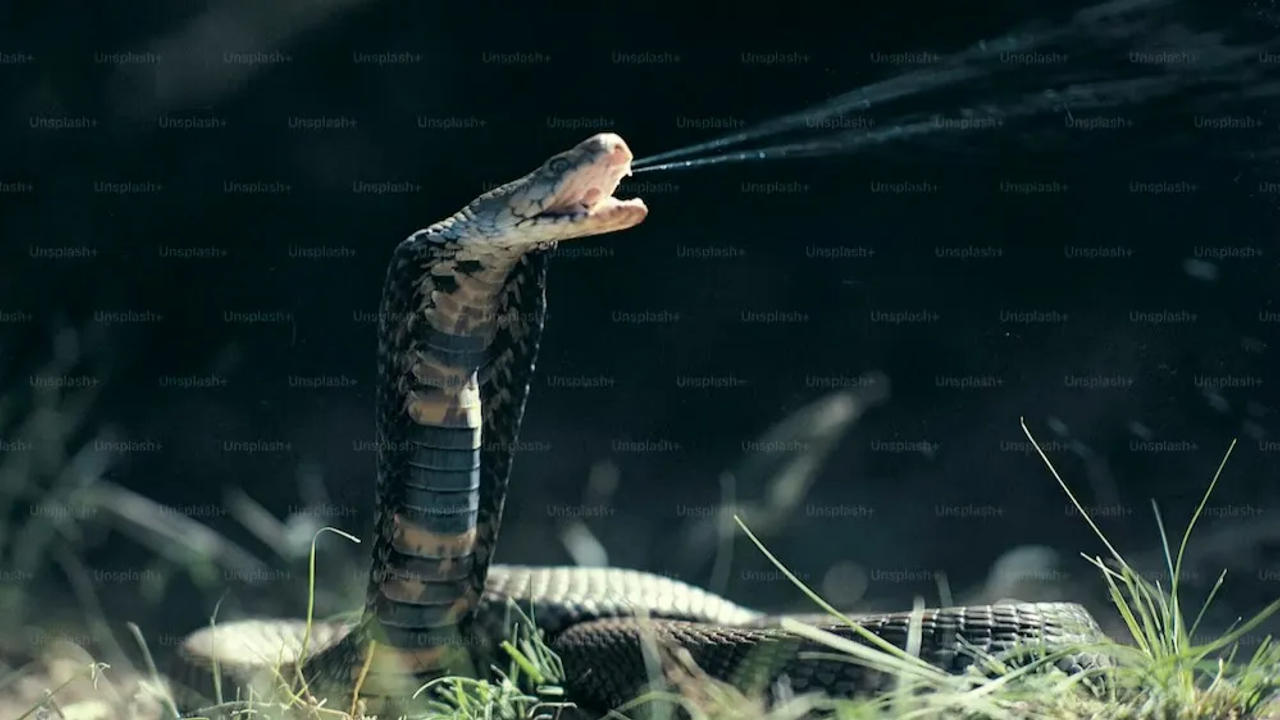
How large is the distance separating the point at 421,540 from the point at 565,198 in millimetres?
1217

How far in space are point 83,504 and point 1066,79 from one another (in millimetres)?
5301

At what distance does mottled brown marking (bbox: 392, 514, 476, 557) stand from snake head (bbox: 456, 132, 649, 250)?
1.00 metres

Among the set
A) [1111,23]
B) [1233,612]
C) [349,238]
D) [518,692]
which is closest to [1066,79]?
[1111,23]

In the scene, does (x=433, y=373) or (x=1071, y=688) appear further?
(x=433, y=373)

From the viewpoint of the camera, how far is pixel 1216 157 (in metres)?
6.51

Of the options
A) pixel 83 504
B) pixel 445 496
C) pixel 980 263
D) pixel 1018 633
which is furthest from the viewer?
pixel 980 263

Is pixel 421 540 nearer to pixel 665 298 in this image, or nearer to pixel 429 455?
pixel 429 455

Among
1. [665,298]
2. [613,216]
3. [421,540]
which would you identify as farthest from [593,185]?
[665,298]

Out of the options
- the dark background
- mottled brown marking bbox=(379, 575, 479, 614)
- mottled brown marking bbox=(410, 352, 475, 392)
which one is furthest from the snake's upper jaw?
the dark background

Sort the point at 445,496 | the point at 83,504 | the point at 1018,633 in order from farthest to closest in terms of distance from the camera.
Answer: the point at 83,504 → the point at 445,496 → the point at 1018,633

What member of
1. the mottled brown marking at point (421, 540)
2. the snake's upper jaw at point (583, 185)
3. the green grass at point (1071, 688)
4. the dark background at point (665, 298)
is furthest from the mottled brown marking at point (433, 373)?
the dark background at point (665, 298)

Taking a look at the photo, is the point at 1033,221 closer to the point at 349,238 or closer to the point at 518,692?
the point at 349,238

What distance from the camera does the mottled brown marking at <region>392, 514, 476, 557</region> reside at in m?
4.27

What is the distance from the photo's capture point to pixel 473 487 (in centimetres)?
432
